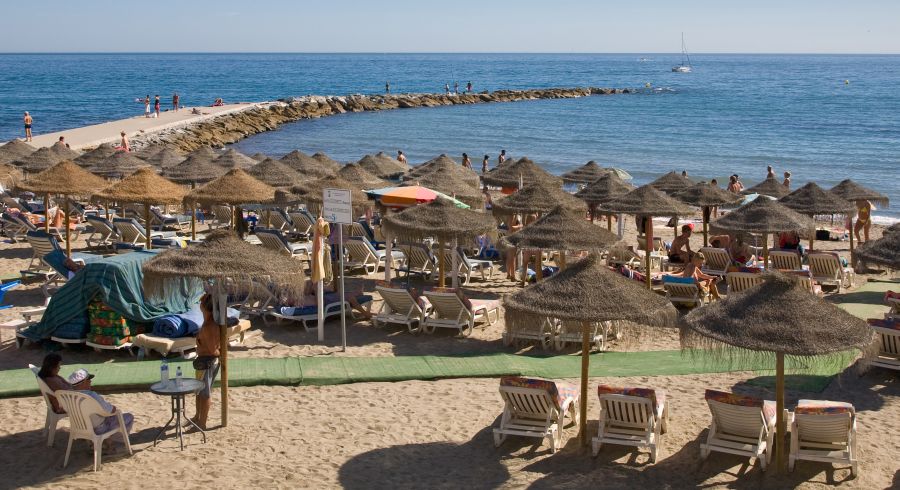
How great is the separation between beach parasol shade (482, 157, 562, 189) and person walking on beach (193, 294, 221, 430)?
12.0m

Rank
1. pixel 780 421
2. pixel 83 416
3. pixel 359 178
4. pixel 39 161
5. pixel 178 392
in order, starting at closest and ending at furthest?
pixel 780 421, pixel 83 416, pixel 178 392, pixel 359 178, pixel 39 161

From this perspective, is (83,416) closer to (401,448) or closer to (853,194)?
(401,448)

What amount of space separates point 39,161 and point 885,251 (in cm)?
1945

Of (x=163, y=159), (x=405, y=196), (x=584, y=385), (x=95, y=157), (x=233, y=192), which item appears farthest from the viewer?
(x=95, y=157)

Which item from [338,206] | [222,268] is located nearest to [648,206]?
[338,206]

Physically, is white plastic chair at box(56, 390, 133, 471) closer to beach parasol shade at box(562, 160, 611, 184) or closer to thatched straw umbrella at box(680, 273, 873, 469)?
thatched straw umbrella at box(680, 273, 873, 469)

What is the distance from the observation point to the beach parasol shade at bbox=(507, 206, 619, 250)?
1244 centimetres

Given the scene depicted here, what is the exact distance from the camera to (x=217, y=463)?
8.05 meters

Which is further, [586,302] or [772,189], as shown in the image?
[772,189]

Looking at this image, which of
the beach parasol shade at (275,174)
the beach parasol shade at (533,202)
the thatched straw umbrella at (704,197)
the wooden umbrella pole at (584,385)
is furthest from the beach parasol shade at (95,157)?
the wooden umbrella pole at (584,385)

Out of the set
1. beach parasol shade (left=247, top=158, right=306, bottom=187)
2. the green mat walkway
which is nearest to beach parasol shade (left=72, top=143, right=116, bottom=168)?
beach parasol shade (left=247, top=158, right=306, bottom=187)

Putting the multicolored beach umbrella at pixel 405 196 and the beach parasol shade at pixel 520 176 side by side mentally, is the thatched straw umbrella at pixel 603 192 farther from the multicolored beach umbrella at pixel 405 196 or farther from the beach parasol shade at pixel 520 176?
the multicolored beach umbrella at pixel 405 196

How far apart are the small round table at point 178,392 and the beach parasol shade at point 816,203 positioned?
39.2 feet

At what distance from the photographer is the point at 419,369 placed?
10828mm
